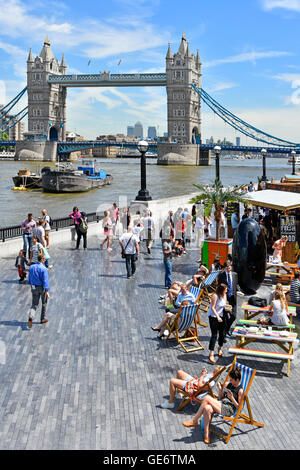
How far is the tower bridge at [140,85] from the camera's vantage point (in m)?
121

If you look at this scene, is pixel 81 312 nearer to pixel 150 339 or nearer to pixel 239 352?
pixel 150 339

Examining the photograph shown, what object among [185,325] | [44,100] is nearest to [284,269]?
[185,325]

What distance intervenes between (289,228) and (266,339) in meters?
6.00

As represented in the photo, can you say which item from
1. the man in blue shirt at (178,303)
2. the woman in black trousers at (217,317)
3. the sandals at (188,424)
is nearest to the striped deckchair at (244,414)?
the sandals at (188,424)

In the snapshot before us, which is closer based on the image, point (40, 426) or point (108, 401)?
point (40, 426)

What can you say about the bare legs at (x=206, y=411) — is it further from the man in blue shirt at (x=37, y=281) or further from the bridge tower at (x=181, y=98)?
the bridge tower at (x=181, y=98)

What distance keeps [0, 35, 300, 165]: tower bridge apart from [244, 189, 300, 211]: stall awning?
314ft

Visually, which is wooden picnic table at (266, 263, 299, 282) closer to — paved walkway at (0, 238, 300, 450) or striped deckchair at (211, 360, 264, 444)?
paved walkway at (0, 238, 300, 450)

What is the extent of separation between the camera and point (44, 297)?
858 centimetres

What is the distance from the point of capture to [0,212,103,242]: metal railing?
1465 centimetres

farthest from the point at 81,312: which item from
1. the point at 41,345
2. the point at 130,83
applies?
the point at 130,83
